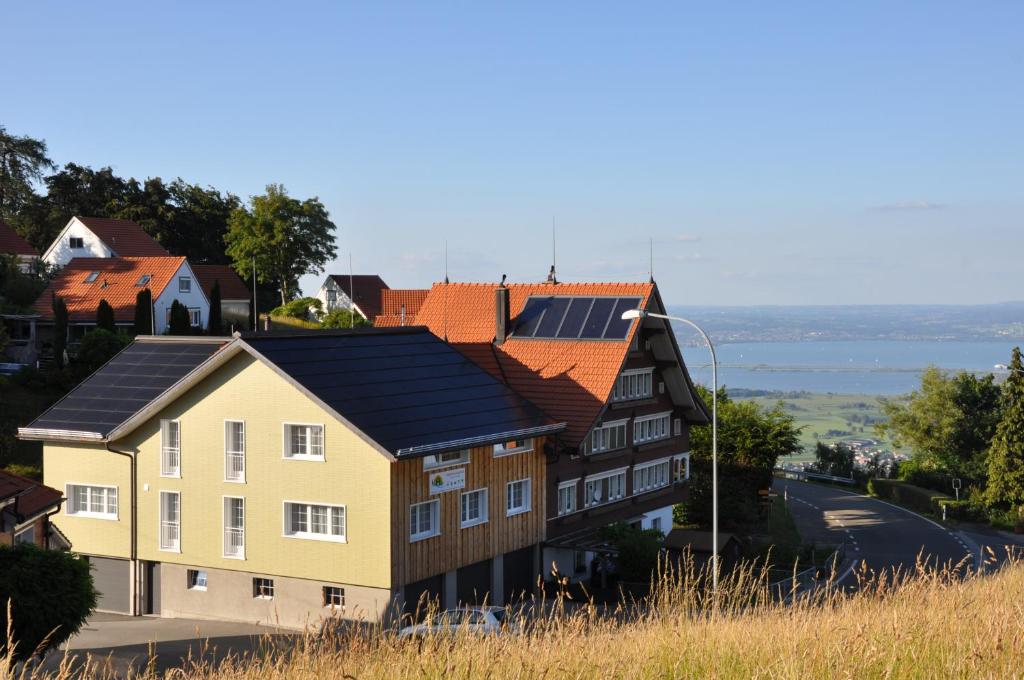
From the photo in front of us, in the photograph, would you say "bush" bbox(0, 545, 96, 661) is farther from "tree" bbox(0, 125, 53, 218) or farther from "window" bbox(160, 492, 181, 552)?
"tree" bbox(0, 125, 53, 218)

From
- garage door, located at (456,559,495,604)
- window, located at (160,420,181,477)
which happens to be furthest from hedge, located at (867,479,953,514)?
window, located at (160,420,181,477)

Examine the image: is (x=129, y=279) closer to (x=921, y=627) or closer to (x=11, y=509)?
(x=11, y=509)

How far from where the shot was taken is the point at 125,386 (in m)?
35.1

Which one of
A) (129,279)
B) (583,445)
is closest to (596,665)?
(583,445)

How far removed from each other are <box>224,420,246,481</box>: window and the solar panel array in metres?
13.4

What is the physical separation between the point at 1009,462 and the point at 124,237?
61.4m

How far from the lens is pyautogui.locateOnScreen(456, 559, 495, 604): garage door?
104ft

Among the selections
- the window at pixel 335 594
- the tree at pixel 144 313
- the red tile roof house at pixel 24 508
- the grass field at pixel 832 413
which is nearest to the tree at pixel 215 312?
the tree at pixel 144 313

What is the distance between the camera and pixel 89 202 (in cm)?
9300

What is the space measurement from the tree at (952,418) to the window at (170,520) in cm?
5934

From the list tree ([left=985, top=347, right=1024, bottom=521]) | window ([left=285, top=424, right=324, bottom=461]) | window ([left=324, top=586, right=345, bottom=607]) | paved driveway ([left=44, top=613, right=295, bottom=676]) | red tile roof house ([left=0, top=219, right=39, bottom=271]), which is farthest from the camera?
red tile roof house ([left=0, top=219, right=39, bottom=271])

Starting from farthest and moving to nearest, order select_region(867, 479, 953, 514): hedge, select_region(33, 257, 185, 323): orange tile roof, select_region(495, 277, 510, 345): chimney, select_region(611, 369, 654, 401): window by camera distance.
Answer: select_region(867, 479, 953, 514): hedge, select_region(33, 257, 185, 323): orange tile roof, select_region(495, 277, 510, 345): chimney, select_region(611, 369, 654, 401): window

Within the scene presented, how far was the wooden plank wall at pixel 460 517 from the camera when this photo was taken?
1142 inches

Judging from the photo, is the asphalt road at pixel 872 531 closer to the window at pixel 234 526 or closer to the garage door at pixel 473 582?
the garage door at pixel 473 582
